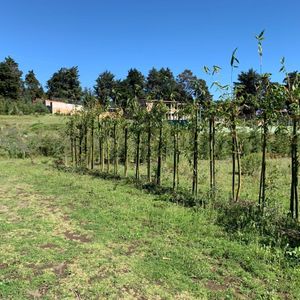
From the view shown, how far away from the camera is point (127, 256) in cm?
459

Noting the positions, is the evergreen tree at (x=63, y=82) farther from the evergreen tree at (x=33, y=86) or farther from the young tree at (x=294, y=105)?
the young tree at (x=294, y=105)

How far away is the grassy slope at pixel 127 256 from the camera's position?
373cm

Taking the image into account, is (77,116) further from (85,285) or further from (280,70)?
(85,285)

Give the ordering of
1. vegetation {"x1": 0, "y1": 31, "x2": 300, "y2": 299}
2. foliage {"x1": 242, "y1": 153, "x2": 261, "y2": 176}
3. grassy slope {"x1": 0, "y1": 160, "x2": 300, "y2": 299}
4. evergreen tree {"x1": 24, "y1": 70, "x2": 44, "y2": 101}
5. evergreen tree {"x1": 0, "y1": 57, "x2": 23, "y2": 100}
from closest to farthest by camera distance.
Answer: grassy slope {"x1": 0, "y1": 160, "x2": 300, "y2": 299}
vegetation {"x1": 0, "y1": 31, "x2": 300, "y2": 299}
foliage {"x1": 242, "y1": 153, "x2": 261, "y2": 176}
evergreen tree {"x1": 0, "y1": 57, "x2": 23, "y2": 100}
evergreen tree {"x1": 24, "y1": 70, "x2": 44, "y2": 101}

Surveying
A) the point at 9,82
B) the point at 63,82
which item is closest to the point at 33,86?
the point at 63,82

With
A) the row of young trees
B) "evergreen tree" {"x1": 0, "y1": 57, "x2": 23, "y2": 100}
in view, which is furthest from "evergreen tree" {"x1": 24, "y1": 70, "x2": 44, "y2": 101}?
the row of young trees

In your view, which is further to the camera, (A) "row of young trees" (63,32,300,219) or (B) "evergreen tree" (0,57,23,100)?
(B) "evergreen tree" (0,57,23,100)

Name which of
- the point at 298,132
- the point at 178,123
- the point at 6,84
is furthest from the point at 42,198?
the point at 6,84

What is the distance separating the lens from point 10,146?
1773cm

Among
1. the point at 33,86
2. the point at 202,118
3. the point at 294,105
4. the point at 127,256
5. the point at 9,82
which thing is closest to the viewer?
the point at 127,256

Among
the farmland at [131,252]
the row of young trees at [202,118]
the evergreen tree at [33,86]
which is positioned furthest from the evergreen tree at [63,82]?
the farmland at [131,252]

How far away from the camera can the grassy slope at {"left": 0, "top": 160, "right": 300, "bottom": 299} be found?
3.73 metres

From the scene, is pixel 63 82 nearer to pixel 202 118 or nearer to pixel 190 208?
pixel 202 118

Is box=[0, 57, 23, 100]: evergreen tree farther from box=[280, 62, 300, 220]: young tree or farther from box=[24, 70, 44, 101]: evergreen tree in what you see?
box=[280, 62, 300, 220]: young tree
